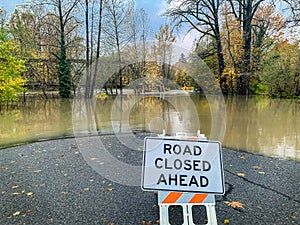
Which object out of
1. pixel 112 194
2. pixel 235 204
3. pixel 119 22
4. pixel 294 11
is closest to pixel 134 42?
pixel 119 22

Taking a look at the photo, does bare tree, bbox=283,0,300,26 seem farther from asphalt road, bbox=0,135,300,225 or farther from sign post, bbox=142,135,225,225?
sign post, bbox=142,135,225,225

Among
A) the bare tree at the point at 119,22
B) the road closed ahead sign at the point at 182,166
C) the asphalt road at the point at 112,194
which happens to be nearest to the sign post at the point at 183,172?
the road closed ahead sign at the point at 182,166

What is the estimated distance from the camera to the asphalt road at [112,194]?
7.97ft

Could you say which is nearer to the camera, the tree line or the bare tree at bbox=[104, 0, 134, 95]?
the tree line

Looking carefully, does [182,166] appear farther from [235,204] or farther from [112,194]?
[112,194]

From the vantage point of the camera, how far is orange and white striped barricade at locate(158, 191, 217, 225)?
2.19 m

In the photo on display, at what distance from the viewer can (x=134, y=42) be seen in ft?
54.4

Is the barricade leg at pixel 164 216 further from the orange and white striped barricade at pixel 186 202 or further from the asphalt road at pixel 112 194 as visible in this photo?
the asphalt road at pixel 112 194

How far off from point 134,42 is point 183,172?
1534cm

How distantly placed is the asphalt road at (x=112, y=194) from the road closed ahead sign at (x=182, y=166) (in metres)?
0.46

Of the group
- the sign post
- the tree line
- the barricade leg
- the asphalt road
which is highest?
the tree line

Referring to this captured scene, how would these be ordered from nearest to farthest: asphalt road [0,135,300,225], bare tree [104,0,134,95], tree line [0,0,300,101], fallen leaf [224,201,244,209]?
asphalt road [0,135,300,225] < fallen leaf [224,201,244,209] < tree line [0,0,300,101] < bare tree [104,0,134,95]

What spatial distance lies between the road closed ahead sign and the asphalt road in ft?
1.53

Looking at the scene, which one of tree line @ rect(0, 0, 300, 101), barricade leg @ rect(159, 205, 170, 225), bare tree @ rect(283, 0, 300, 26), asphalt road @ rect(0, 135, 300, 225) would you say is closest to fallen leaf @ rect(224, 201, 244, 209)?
asphalt road @ rect(0, 135, 300, 225)
